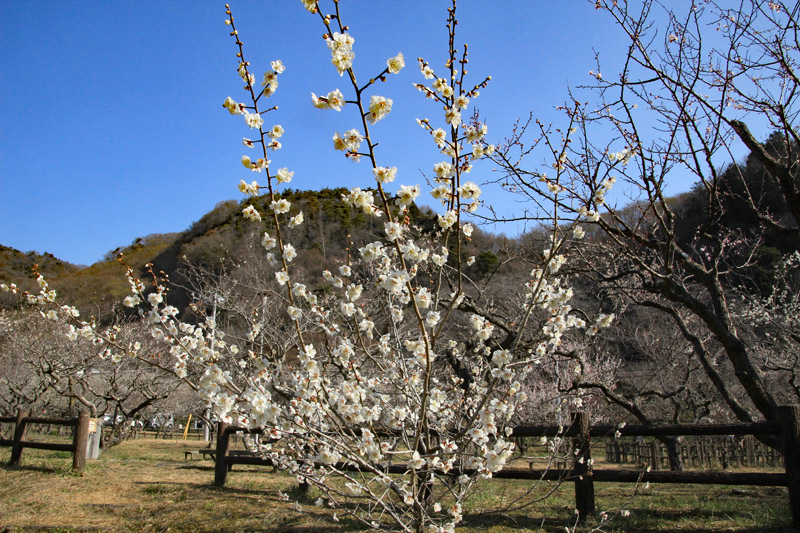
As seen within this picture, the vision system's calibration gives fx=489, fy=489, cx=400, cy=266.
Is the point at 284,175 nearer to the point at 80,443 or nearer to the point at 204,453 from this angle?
the point at 80,443

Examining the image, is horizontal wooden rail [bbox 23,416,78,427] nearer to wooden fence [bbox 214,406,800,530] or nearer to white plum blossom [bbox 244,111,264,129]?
wooden fence [bbox 214,406,800,530]

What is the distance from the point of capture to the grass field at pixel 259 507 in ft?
13.8

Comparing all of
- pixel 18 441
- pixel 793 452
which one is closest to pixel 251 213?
pixel 793 452

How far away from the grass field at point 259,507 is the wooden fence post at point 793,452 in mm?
254

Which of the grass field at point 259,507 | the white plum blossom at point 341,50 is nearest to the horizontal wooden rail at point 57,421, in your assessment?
the grass field at point 259,507

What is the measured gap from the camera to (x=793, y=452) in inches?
142

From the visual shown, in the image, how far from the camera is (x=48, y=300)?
3146 millimetres

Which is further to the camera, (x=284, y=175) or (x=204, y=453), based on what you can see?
(x=204, y=453)

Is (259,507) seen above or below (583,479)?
below

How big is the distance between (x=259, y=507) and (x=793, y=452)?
4.75 metres

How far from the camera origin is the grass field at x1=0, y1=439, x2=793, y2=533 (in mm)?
4211

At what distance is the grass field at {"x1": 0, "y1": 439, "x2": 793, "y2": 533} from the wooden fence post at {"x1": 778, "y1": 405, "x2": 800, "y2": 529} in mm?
254

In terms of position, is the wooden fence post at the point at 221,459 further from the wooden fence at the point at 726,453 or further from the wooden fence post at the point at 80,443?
the wooden fence at the point at 726,453

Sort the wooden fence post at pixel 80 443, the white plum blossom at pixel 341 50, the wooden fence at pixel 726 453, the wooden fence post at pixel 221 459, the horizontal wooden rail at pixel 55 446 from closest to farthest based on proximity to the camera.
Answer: the white plum blossom at pixel 341 50
the wooden fence post at pixel 221 459
the wooden fence post at pixel 80 443
the horizontal wooden rail at pixel 55 446
the wooden fence at pixel 726 453
